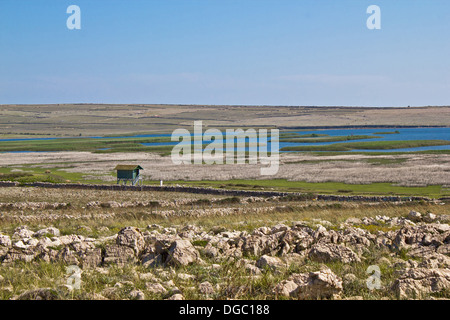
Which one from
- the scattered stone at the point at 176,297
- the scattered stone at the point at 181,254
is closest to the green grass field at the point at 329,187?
the scattered stone at the point at 181,254

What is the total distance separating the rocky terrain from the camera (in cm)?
898

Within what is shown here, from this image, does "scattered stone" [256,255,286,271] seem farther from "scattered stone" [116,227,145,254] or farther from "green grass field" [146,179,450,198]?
"green grass field" [146,179,450,198]

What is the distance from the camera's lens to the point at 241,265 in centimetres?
1048

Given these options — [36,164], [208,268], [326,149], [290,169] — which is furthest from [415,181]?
[36,164]

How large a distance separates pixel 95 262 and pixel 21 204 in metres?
24.9

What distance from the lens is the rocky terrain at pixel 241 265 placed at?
8.98 metres

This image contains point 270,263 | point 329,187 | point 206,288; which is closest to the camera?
point 206,288

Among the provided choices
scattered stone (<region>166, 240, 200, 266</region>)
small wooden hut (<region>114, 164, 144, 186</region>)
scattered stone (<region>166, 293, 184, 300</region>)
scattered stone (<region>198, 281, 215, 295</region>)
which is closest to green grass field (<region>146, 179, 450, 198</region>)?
small wooden hut (<region>114, 164, 144, 186</region>)

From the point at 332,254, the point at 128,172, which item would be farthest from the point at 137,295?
the point at 128,172

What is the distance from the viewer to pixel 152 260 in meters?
11.0

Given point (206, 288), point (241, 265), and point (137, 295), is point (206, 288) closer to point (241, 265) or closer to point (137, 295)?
point (137, 295)

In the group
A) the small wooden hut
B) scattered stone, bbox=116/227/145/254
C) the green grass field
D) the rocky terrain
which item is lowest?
the green grass field

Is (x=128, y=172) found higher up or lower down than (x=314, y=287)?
lower down
